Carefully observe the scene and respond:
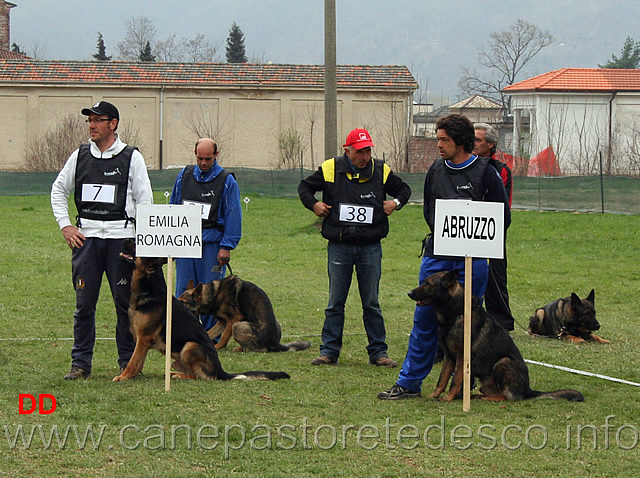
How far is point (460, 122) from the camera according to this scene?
264 inches

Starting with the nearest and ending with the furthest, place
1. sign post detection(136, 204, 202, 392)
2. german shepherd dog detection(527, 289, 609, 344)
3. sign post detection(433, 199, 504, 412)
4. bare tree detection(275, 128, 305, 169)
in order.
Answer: sign post detection(433, 199, 504, 412), sign post detection(136, 204, 202, 392), german shepherd dog detection(527, 289, 609, 344), bare tree detection(275, 128, 305, 169)

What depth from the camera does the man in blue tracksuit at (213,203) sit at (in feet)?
30.0

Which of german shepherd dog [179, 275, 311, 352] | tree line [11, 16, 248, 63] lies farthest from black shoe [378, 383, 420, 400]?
tree line [11, 16, 248, 63]

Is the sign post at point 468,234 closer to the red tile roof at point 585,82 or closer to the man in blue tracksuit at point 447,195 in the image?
the man in blue tracksuit at point 447,195

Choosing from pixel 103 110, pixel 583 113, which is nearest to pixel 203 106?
pixel 583 113

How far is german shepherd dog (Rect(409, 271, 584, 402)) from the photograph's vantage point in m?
6.68

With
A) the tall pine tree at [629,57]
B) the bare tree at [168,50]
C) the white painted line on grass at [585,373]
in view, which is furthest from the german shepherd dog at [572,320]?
the bare tree at [168,50]

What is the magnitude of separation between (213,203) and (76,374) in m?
2.53

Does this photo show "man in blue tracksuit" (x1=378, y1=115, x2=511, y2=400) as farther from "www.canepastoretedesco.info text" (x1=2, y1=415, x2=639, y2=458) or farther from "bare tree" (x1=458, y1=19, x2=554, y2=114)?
"bare tree" (x1=458, y1=19, x2=554, y2=114)

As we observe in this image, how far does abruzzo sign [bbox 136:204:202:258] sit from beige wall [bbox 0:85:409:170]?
4115 centimetres

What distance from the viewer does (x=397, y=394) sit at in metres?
6.92

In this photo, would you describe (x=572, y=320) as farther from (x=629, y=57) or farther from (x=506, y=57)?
(x=629, y=57)

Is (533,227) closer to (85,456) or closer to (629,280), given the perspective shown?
(629,280)

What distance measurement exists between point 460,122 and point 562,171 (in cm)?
4203
